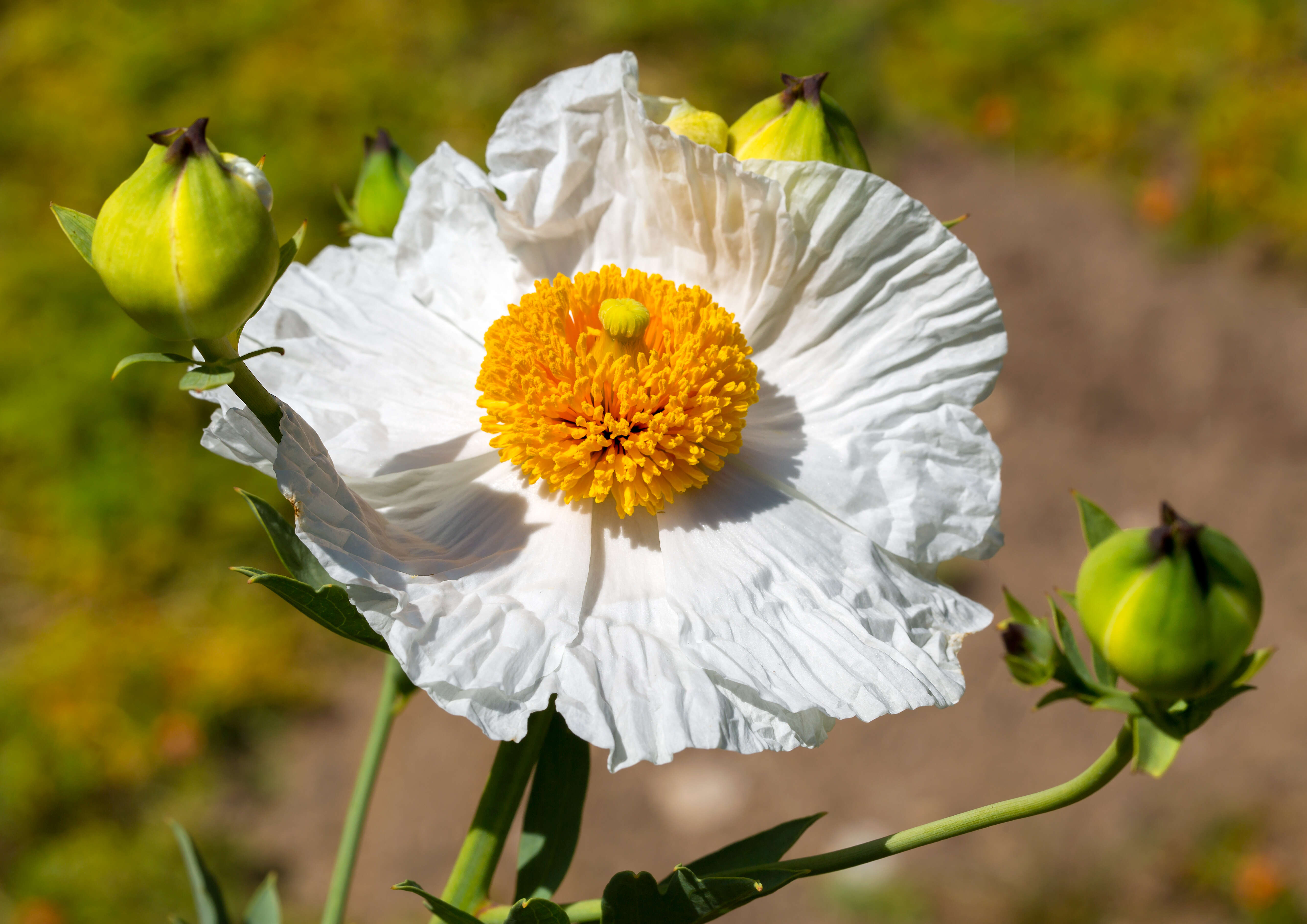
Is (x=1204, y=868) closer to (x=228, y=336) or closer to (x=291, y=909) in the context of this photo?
(x=291, y=909)

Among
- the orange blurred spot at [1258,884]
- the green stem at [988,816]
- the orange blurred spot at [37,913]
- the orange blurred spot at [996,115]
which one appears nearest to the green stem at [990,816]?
the green stem at [988,816]

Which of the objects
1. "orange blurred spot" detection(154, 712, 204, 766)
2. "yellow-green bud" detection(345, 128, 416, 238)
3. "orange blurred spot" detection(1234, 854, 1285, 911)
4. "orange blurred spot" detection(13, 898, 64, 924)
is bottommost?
"orange blurred spot" detection(1234, 854, 1285, 911)

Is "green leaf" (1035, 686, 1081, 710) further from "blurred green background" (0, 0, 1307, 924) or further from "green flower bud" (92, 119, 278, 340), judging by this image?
"blurred green background" (0, 0, 1307, 924)

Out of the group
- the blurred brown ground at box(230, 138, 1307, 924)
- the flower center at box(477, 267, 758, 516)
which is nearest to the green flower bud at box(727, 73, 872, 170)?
the flower center at box(477, 267, 758, 516)

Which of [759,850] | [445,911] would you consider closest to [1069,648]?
[759,850]

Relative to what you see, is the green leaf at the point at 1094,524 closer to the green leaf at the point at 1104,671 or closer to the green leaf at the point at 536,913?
the green leaf at the point at 1104,671

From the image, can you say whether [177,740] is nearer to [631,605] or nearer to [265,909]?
[265,909]

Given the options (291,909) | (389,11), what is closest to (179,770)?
(291,909)
